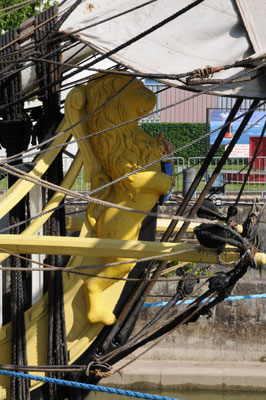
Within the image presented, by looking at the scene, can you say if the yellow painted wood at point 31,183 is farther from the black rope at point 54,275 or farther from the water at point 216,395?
the water at point 216,395

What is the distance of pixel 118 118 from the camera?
19.2ft

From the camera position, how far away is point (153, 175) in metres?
5.85

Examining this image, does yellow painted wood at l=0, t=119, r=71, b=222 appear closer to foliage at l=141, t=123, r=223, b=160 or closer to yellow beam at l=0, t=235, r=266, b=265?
yellow beam at l=0, t=235, r=266, b=265

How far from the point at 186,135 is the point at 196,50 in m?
15.6

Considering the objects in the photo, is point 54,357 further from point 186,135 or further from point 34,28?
point 186,135

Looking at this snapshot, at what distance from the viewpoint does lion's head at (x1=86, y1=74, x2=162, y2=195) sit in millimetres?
5840

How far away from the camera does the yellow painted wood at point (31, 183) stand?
223 inches

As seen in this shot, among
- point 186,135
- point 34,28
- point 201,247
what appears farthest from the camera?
point 186,135

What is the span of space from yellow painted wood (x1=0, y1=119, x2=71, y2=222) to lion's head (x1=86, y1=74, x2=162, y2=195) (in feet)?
0.81

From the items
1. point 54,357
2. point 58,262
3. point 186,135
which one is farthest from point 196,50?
point 186,135

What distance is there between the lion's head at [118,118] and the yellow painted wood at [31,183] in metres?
0.25

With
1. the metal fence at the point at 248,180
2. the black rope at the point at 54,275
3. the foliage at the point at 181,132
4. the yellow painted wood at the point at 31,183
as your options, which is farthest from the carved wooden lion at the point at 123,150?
the foliage at the point at 181,132

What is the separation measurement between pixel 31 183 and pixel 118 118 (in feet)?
2.45

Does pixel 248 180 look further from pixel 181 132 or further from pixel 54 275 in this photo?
pixel 54 275
